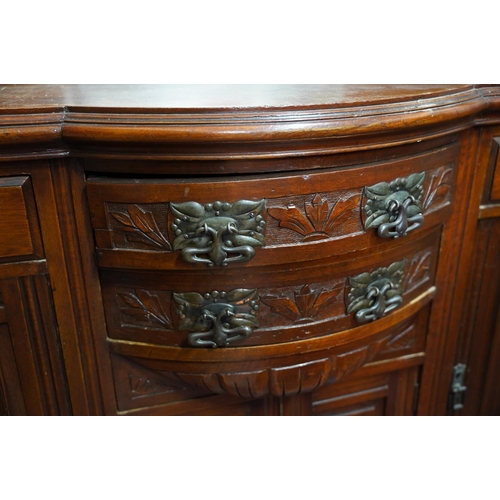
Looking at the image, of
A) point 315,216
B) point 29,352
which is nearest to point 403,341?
point 315,216

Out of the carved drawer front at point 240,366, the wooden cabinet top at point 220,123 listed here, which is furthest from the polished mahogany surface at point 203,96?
the carved drawer front at point 240,366

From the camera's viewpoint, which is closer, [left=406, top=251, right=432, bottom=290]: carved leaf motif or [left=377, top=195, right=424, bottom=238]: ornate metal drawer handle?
[left=377, top=195, right=424, bottom=238]: ornate metal drawer handle

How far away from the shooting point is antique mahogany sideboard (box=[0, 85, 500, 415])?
0.59 m

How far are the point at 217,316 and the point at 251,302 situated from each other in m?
0.05

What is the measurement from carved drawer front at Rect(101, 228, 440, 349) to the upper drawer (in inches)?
1.3

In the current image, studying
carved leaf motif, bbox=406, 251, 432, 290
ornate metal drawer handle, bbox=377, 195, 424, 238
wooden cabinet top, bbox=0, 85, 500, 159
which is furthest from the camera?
carved leaf motif, bbox=406, 251, 432, 290

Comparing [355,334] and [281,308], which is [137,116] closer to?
[281,308]

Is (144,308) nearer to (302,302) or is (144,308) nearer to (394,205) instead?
(302,302)

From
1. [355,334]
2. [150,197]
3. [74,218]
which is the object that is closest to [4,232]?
[74,218]

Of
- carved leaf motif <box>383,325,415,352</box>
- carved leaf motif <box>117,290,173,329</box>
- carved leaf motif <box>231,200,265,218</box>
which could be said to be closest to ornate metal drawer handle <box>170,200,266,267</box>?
carved leaf motif <box>231,200,265,218</box>

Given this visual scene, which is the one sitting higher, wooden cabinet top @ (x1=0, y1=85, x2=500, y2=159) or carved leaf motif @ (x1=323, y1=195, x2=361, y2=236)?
wooden cabinet top @ (x1=0, y1=85, x2=500, y2=159)

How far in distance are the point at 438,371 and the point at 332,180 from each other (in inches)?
19.2

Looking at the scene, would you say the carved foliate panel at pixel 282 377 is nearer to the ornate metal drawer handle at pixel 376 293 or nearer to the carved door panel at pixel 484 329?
the ornate metal drawer handle at pixel 376 293

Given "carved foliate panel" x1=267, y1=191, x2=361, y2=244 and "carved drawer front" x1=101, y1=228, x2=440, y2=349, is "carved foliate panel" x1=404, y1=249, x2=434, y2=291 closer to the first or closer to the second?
"carved drawer front" x1=101, y1=228, x2=440, y2=349
